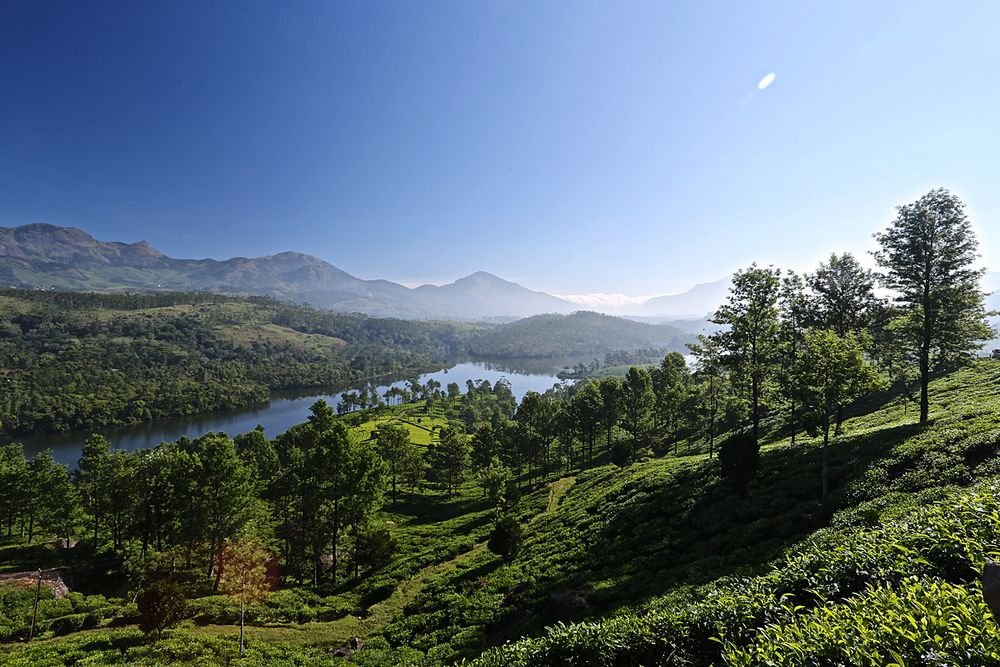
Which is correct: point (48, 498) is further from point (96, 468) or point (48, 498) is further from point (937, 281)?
point (937, 281)

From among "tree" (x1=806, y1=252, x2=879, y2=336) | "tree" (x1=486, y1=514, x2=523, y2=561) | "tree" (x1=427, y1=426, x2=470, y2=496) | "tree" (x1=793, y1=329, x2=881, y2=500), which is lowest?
"tree" (x1=427, y1=426, x2=470, y2=496)

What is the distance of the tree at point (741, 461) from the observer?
25406 mm

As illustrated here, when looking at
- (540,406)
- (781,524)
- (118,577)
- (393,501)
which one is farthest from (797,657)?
(393,501)

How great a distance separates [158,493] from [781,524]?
53.5 metres

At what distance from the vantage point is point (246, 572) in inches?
1355

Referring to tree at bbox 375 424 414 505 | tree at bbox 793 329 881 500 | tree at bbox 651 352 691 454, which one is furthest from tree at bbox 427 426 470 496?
tree at bbox 793 329 881 500

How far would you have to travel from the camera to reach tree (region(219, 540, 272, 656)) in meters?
31.9

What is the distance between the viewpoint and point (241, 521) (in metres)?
39.2

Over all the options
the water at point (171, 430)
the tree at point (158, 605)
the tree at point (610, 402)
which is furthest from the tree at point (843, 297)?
the water at point (171, 430)

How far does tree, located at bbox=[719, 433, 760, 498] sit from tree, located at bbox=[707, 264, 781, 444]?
3529mm

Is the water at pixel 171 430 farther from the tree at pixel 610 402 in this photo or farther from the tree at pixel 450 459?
the tree at pixel 610 402

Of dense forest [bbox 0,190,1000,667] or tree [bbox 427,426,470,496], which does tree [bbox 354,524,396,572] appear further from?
tree [bbox 427,426,470,496]

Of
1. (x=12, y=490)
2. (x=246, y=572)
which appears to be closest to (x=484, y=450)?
(x=246, y=572)

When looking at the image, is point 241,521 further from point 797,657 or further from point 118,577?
point 797,657
